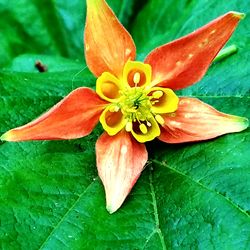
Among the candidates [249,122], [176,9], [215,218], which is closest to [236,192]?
[215,218]

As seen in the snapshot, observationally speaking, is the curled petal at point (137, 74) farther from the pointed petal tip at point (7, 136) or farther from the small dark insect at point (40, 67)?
the small dark insect at point (40, 67)

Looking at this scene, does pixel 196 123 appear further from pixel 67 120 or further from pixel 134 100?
pixel 67 120

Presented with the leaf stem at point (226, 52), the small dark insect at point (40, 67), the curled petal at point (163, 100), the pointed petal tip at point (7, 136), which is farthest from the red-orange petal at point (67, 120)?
the small dark insect at point (40, 67)

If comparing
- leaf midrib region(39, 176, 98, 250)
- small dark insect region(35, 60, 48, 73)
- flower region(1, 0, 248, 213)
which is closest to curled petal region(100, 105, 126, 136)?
flower region(1, 0, 248, 213)

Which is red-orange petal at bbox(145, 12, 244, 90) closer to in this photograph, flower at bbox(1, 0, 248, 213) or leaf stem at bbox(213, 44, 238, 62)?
flower at bbox(1, 0, 248, 213)

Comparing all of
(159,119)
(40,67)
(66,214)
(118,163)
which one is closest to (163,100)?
(159,119)

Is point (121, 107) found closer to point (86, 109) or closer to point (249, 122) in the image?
point (86, 109)

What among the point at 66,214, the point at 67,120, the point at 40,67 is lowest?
the point at 40,67

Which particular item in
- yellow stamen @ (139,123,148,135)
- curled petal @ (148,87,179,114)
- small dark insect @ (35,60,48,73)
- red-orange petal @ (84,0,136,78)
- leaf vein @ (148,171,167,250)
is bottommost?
small dark insect @ (35,60,48,73)
